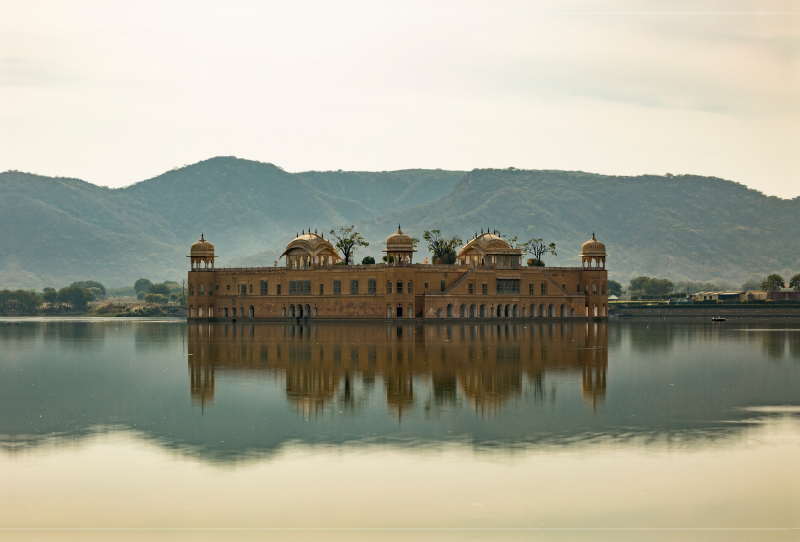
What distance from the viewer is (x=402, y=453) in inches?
788

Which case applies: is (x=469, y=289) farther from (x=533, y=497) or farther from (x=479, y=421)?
(x=533, y=497)

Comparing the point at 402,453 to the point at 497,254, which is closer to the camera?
the point at 402,453

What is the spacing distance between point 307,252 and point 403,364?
224 ft

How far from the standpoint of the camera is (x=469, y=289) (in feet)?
326

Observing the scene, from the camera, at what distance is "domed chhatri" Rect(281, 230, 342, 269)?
10725cm

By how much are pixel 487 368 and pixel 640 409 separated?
39.0 feet

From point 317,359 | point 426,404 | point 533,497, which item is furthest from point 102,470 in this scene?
point 317,359

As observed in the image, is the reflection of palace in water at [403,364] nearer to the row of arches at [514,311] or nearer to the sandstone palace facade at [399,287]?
the sandstone palace facade at [399,287]

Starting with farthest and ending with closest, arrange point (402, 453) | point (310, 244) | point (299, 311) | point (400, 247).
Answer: point (310, 244)
point (299, 311)
point (400, 247)
point (402, 453)

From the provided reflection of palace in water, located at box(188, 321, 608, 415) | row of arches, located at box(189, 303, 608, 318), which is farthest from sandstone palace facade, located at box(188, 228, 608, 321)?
reflection of palace in water, located at box(188, 321, 608, 415)

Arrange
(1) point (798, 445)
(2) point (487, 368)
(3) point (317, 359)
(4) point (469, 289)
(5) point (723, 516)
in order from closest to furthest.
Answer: (5) point (723, 516) → (1) point (798, 445) → (2) point (487, 368) → (3) point (317, 359) → (4) point (469, 289)

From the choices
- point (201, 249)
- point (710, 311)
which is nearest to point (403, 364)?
point (201, 249)

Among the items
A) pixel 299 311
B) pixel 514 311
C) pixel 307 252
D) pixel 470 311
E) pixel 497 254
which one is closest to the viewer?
pixel 470 311

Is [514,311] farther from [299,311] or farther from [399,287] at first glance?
[299,311]
